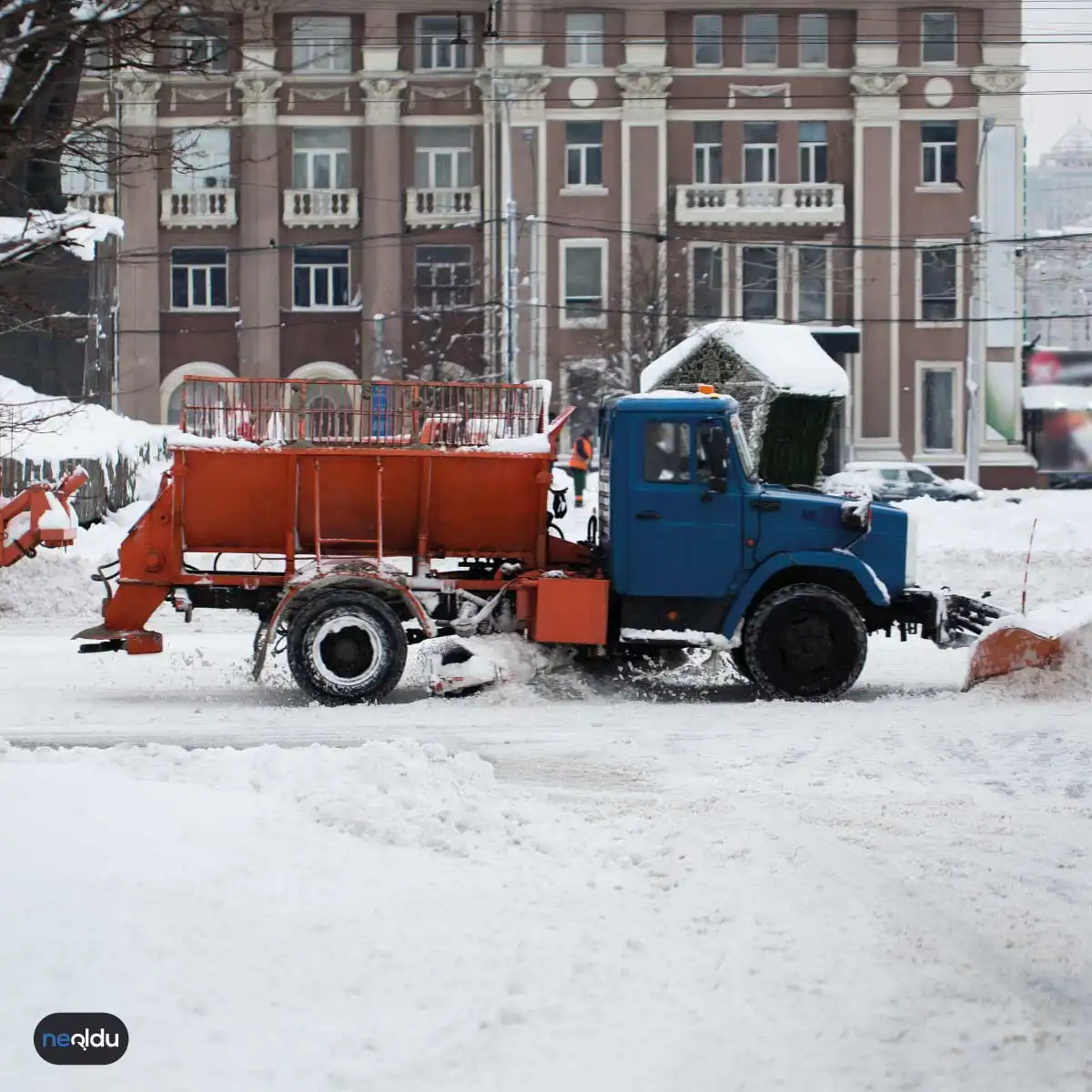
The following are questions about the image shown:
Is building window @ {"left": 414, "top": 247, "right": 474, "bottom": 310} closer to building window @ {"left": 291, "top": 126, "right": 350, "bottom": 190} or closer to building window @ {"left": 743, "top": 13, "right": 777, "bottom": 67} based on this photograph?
building window @ {"left": 291, "top": 126, "right": 350, "bottom": 190}

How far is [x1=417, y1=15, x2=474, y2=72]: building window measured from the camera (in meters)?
49.1

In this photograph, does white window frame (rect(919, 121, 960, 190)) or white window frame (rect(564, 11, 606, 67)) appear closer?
white window frame (rect(564, 11, 606, 67))

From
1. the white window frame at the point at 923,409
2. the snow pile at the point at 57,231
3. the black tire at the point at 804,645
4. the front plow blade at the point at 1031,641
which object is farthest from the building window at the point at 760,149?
the black tire at the point at 804,645

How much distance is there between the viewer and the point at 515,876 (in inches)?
275

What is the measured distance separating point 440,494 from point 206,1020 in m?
7.79

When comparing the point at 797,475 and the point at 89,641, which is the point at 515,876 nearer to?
the point at 89,641

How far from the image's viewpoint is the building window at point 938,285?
164ft

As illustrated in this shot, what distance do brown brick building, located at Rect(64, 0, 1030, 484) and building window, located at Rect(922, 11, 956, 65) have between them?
0.08 m

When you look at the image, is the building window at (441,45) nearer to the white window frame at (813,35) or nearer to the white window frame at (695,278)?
the white window frame at (695,278)

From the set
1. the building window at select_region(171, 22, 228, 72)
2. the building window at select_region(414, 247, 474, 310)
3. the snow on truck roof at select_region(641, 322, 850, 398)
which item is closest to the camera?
the building window at select_region(171, 22, 228, 72)

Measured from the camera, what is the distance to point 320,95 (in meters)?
49.7

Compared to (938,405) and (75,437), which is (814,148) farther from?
(75,437)

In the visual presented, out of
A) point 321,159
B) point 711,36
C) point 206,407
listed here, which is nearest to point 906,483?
point 711,36

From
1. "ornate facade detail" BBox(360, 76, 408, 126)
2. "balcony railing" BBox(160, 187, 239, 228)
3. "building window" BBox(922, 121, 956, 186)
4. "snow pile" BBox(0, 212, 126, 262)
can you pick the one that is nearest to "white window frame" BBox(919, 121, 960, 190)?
"building window" BBox(922, 121, 956, 186)
